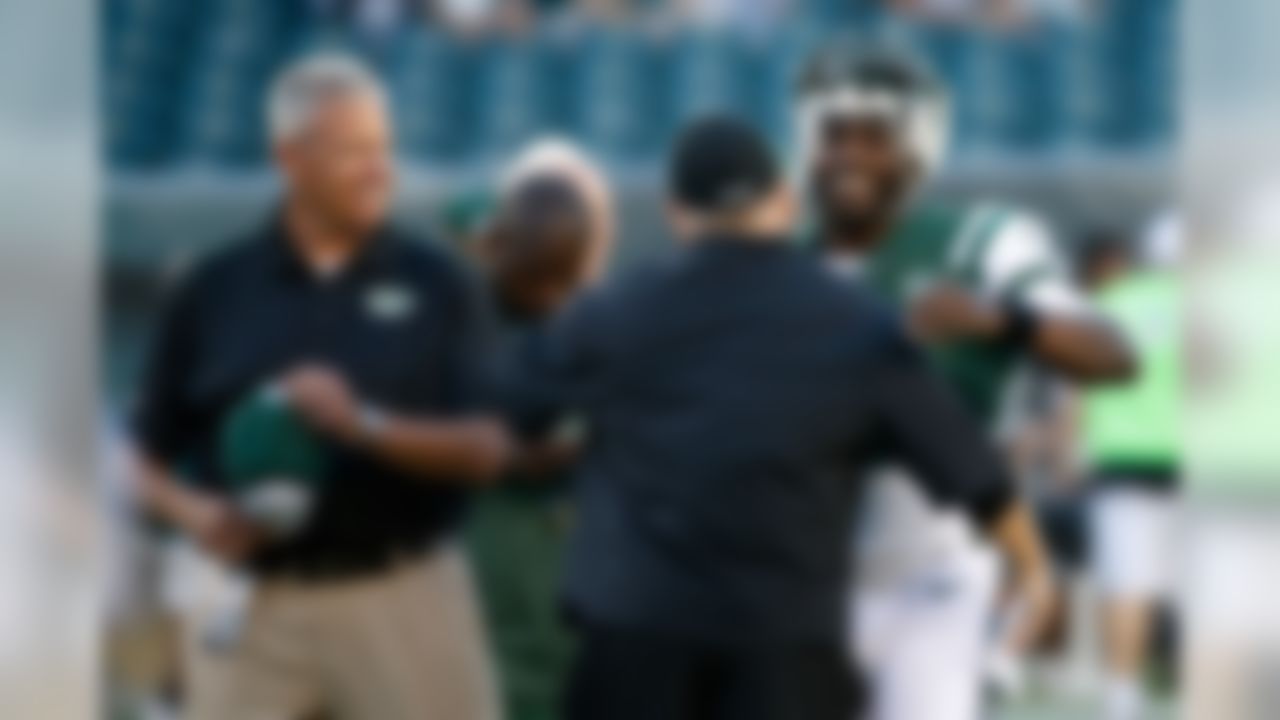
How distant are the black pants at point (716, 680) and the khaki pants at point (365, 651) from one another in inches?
6.6

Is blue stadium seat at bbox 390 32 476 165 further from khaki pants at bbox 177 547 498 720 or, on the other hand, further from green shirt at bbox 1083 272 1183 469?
green shirt at bbox 1083 272 1183 469

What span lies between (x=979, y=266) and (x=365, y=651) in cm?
90

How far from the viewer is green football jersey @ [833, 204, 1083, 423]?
2.86 metres

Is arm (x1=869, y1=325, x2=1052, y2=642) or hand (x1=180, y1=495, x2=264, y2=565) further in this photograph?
hand (x1=180, y1=495, x2=264, y2=565)

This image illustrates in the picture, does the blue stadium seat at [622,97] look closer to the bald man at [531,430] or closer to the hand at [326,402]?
the bald man at [531,430]

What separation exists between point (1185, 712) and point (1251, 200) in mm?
646

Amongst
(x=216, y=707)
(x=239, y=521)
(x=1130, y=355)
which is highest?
(x=1130, y=355)

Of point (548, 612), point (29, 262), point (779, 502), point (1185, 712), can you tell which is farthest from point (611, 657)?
point (29, 262)

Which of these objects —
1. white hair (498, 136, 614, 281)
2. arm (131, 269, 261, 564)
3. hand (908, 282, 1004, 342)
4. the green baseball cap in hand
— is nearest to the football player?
hand (908, 282, 1004, 342)

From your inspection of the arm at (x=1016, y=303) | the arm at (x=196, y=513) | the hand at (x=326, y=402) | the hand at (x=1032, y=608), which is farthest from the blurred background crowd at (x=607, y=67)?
the hand at (x=1032, y=608)

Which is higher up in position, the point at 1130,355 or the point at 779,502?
the point at 1130,355

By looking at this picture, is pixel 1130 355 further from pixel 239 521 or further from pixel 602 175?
pixel 239 521

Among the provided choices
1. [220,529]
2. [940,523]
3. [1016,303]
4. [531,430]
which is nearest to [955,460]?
[940,523]

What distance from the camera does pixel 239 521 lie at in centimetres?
295
